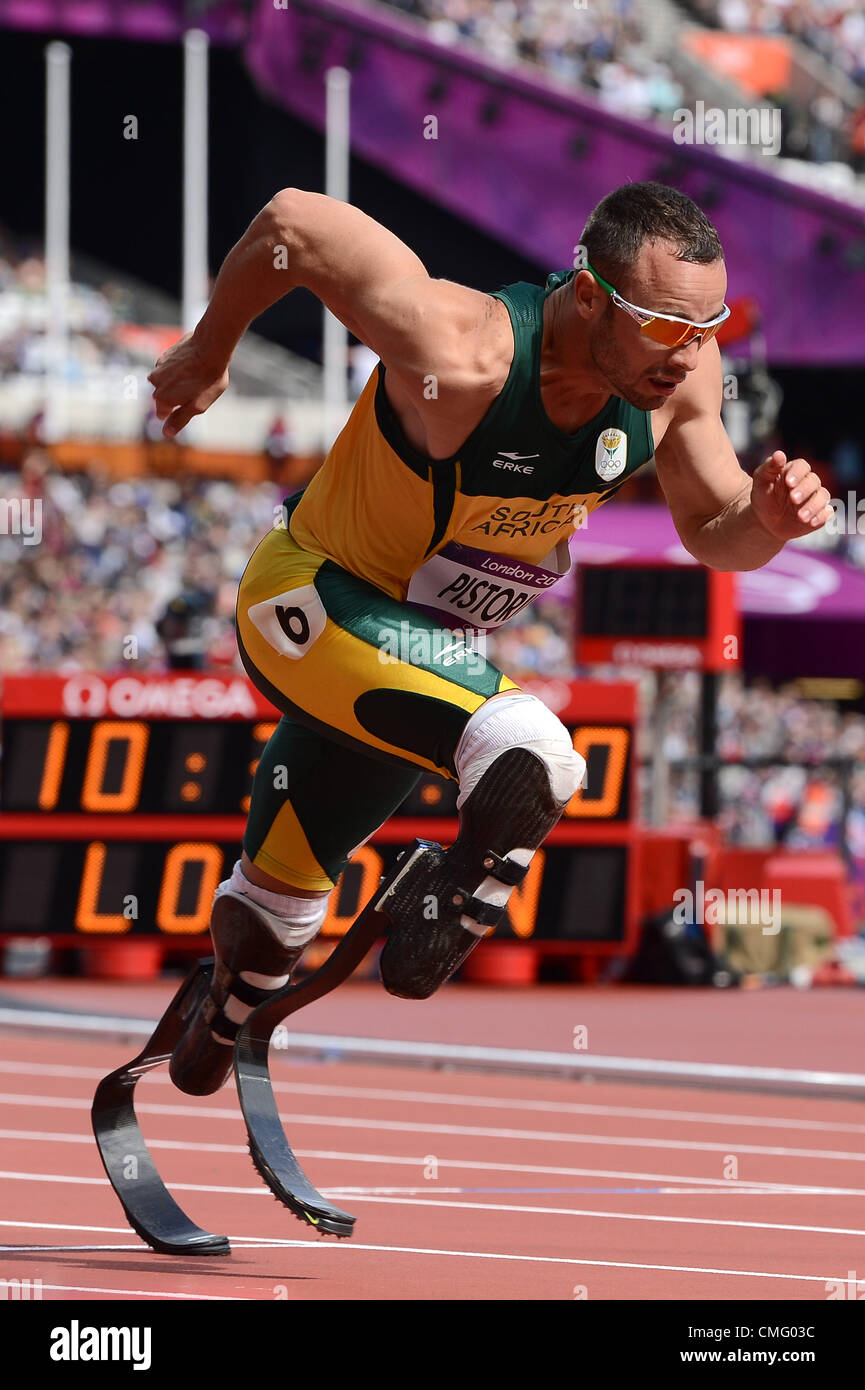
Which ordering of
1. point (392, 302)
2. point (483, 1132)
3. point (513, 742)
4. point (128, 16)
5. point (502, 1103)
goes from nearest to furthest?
point (513, 742), point (392, 302), point (483, 1132), point (502, 1103), point (128, 16)

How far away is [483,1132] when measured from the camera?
794 centimetres

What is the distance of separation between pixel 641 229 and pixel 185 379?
1.04m

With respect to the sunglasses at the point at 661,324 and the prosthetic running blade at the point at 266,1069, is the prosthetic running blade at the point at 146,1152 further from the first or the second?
the sunglasses at the point at 661,324

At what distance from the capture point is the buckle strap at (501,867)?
4.24 m

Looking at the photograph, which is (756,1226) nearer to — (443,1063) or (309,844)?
(309,844)

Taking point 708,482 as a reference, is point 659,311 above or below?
above

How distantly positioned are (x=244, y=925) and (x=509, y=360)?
4.79 feet

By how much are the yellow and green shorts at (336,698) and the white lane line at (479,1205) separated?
1.45 meters

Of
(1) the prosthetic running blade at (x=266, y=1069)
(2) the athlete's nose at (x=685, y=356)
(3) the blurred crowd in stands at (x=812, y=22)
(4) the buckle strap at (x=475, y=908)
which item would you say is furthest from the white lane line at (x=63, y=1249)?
(3) the blurred crowd in stands at (x=812, y=22)

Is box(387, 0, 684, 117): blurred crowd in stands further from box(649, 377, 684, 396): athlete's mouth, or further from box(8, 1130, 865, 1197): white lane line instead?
box(649, 377, 684, 396): athlete's mouth

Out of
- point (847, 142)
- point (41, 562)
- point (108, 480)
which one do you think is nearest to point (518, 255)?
point (847, 142)

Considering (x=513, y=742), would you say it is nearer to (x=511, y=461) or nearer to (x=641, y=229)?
(x=511, y=461)

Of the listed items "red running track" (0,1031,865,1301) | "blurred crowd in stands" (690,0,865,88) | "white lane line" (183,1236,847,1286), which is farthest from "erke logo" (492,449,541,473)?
"blurred crowd in stands" (690,0,865,88)

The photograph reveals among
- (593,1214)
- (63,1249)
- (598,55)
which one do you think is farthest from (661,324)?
(598,55)
